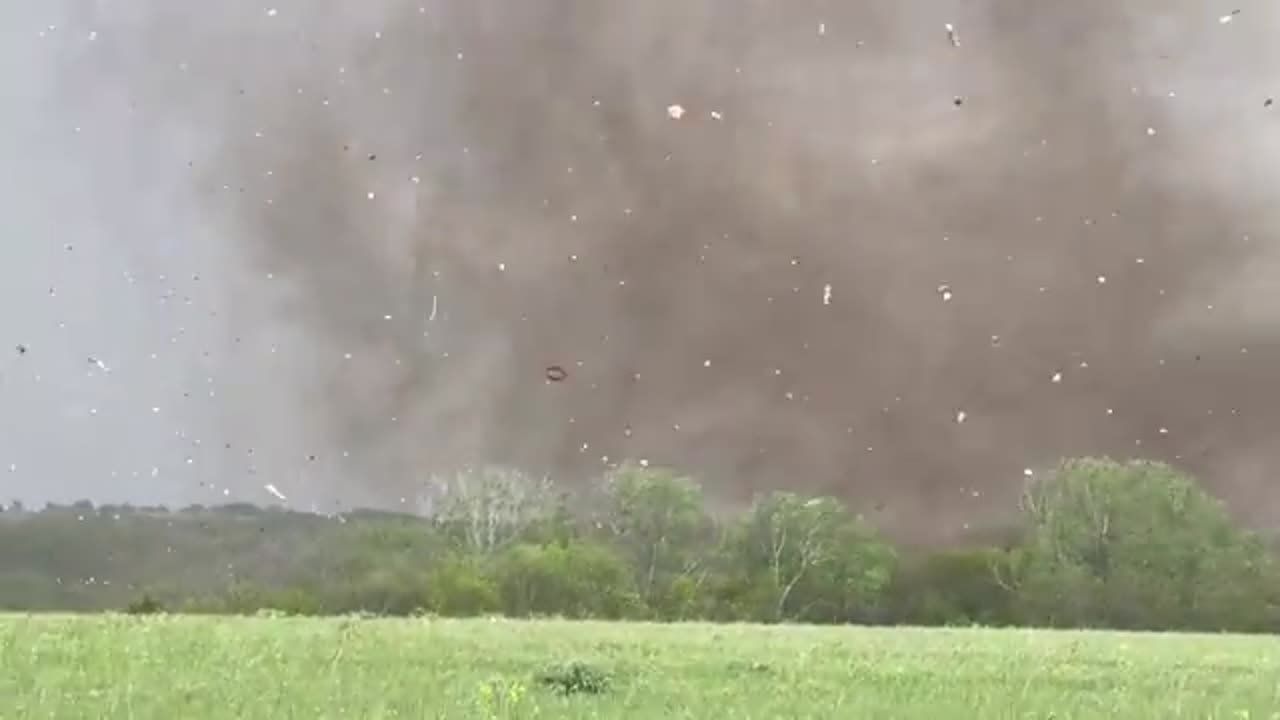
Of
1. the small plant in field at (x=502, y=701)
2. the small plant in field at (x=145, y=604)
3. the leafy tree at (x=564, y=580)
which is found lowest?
the small plant in field at (x=502, y=701)

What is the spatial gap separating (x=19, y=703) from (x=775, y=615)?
220ft

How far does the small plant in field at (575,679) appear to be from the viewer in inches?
556

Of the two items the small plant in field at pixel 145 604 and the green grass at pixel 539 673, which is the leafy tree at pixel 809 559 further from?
the green grass at pixel 539 673

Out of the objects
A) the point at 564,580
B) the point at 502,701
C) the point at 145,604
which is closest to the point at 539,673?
the point at 502,701

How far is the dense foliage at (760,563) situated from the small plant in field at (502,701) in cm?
4896

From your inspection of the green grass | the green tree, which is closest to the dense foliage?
the green tree

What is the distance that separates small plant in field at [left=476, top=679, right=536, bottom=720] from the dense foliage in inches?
1927

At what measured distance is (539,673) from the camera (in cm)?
1538

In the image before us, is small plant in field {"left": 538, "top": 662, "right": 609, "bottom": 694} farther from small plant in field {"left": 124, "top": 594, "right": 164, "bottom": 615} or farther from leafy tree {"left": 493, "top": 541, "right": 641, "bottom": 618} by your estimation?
leafy tree {"left": 493, "top": 541, "right": 641, "bottom": 618}

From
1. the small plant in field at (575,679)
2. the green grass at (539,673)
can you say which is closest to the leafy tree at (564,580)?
the green grass at (539,673)

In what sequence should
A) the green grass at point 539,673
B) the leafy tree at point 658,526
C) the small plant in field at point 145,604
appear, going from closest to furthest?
the green grass at point 539,673, the small plant in field at point 145,604, the leafy tree at point 658,526

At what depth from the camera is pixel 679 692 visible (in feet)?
46.9

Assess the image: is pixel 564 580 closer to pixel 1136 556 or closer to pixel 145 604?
pixel 145 604

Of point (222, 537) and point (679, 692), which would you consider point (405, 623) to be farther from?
point (222, 537)
